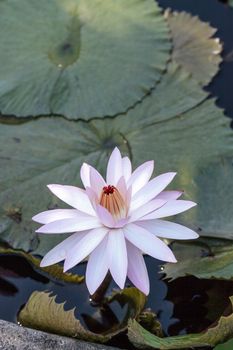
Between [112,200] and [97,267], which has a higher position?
[112,200]

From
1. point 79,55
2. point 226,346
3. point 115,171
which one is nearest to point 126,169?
point 115,171

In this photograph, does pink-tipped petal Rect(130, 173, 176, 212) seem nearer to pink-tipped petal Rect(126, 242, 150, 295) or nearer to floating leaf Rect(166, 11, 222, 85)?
pink-tipped petal Rect(126, 242, 150, 295)

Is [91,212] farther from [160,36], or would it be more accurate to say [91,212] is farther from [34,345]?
[160,36]

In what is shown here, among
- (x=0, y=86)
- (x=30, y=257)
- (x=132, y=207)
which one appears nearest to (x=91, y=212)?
(x=132, y=207)

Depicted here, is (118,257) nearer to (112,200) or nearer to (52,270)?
(112,200)

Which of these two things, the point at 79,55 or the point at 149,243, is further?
the point at 79,55

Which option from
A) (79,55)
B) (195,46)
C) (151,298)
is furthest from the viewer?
(195,46)

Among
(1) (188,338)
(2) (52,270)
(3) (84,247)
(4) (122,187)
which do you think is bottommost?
(2) (52,270)

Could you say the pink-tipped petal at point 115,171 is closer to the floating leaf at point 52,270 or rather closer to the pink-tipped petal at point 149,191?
the pink-tipped petal at point 149,191
